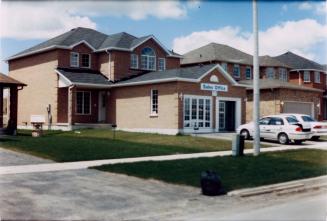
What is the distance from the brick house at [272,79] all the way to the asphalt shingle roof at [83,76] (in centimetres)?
1026

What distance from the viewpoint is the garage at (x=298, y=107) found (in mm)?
37938

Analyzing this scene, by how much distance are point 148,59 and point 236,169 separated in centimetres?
2241

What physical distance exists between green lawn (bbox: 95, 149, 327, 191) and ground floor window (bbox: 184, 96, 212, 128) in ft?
35.2

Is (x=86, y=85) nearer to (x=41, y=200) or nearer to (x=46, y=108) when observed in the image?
(x=46, y=108)

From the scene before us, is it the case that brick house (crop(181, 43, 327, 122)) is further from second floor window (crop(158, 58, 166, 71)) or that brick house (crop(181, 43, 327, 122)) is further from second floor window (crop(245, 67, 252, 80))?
second floor window (crop(158, 58, 166, 71))

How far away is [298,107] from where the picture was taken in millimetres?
39250

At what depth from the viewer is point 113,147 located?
19.8 meters

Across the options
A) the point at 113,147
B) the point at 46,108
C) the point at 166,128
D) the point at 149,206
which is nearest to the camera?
the point at 149,206

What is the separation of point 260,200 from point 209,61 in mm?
34899

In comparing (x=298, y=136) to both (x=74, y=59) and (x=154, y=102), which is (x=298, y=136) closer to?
(x=154, y=102)

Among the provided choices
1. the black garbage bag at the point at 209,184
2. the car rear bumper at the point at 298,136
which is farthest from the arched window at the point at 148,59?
the black garbage bag at the point at 209,184

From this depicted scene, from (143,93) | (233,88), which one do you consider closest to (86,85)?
(143,93)

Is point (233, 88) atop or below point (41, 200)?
atop

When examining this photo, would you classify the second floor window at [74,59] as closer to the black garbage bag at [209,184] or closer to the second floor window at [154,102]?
the second floor window at [154,102]
